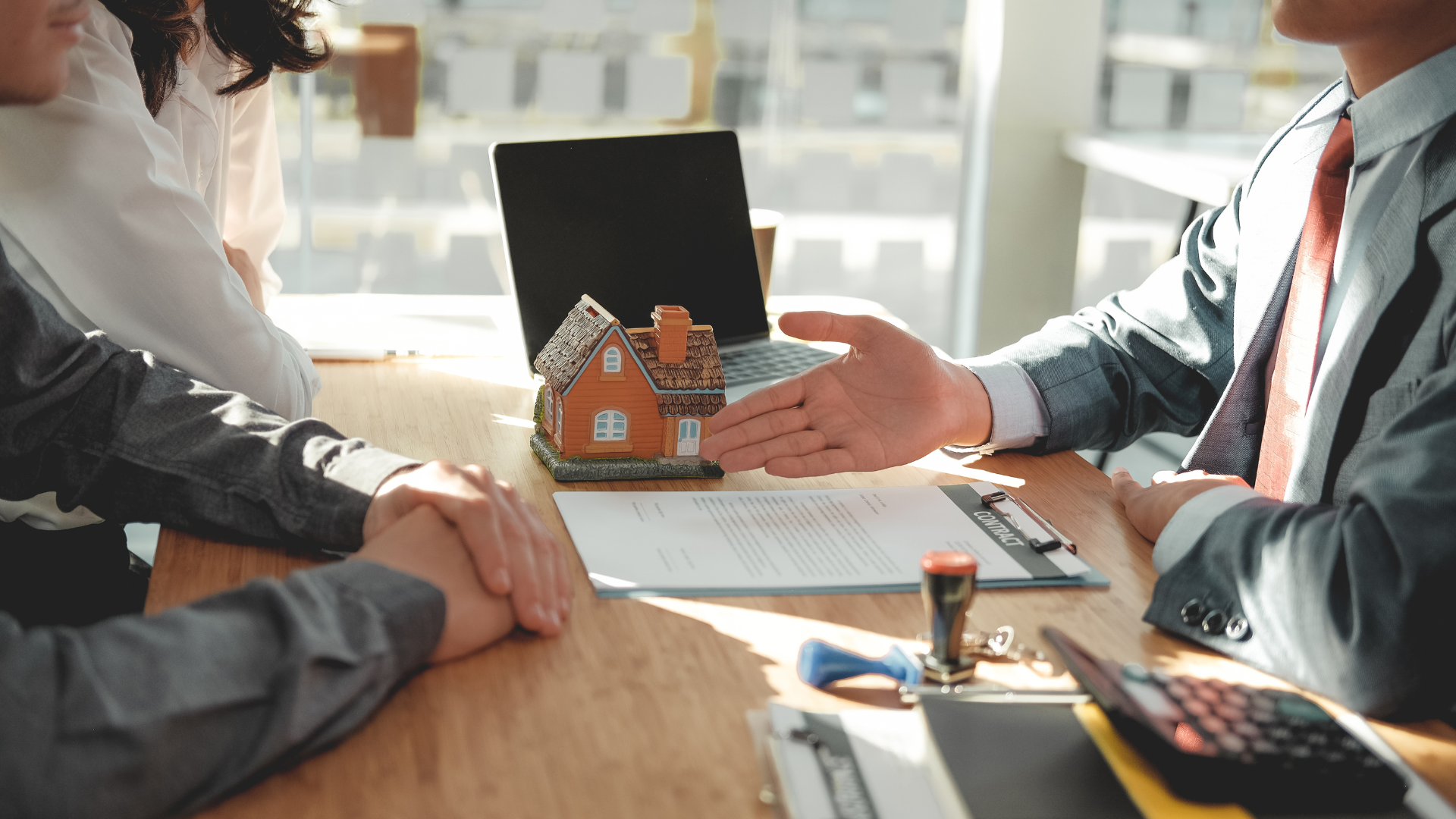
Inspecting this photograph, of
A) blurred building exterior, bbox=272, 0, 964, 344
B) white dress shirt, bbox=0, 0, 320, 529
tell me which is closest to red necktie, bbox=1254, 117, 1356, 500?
white dress shirt, bbox=0, 0, 320, 529

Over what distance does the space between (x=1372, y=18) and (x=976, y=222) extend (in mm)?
1988

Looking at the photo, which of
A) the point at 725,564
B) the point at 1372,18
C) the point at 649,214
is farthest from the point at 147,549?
the point at 1372,18

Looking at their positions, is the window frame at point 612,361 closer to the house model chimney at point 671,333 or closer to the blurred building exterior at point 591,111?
the house model chimney at point 671,333

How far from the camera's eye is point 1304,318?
108 centimetres

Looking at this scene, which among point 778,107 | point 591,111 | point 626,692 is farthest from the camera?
point 778,107

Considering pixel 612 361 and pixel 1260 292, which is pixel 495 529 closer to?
pixel 612 361

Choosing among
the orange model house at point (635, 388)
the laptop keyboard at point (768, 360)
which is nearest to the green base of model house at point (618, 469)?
the orange model house at point (635, 388)

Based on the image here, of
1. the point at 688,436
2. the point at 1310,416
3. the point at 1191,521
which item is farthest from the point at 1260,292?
the point at 688,436

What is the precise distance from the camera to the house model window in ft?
3.63

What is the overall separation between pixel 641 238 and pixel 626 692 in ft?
2.77

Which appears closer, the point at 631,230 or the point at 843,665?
the point at 843,665

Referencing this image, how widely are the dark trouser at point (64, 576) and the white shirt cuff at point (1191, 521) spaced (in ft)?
3.14

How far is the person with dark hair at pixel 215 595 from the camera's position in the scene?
585 mm

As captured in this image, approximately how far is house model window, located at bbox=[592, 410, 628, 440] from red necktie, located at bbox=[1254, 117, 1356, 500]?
601 millimetres
